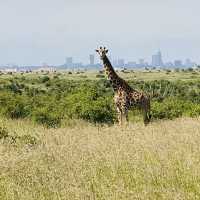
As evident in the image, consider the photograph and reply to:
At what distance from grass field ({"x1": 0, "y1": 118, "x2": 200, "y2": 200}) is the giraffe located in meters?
5.53

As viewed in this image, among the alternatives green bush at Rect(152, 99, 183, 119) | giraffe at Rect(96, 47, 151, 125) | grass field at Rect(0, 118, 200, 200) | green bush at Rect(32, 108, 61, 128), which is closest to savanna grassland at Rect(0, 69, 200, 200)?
grass field at Rect(0, 118, 200, 200)

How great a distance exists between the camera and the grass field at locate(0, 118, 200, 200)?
692cm

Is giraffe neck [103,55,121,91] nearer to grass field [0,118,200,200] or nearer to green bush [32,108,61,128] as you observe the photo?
green bush [32,108,61,128]

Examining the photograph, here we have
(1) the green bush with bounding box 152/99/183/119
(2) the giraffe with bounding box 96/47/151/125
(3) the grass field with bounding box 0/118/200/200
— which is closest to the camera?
(3) the grass field with bounding box 0/118/200/200

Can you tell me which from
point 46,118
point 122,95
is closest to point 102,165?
point 122,95

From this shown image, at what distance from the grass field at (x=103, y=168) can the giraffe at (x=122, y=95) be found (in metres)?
5.53

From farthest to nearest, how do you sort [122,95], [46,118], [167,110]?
[167,110], [46,118], [122,95]

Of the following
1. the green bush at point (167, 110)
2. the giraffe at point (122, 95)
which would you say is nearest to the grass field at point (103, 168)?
the giraffe at point (122, 95)

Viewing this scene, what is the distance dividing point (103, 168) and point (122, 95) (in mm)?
8529

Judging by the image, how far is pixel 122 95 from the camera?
663 inches

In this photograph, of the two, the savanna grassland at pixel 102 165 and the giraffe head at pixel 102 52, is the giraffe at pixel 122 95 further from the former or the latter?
the savanna grassland at pixel 102 165

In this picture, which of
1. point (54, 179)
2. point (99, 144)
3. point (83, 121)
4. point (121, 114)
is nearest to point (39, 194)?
point (54, 179)

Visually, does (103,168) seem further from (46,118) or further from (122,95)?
(46,118)

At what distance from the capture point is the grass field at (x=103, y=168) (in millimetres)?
6918
